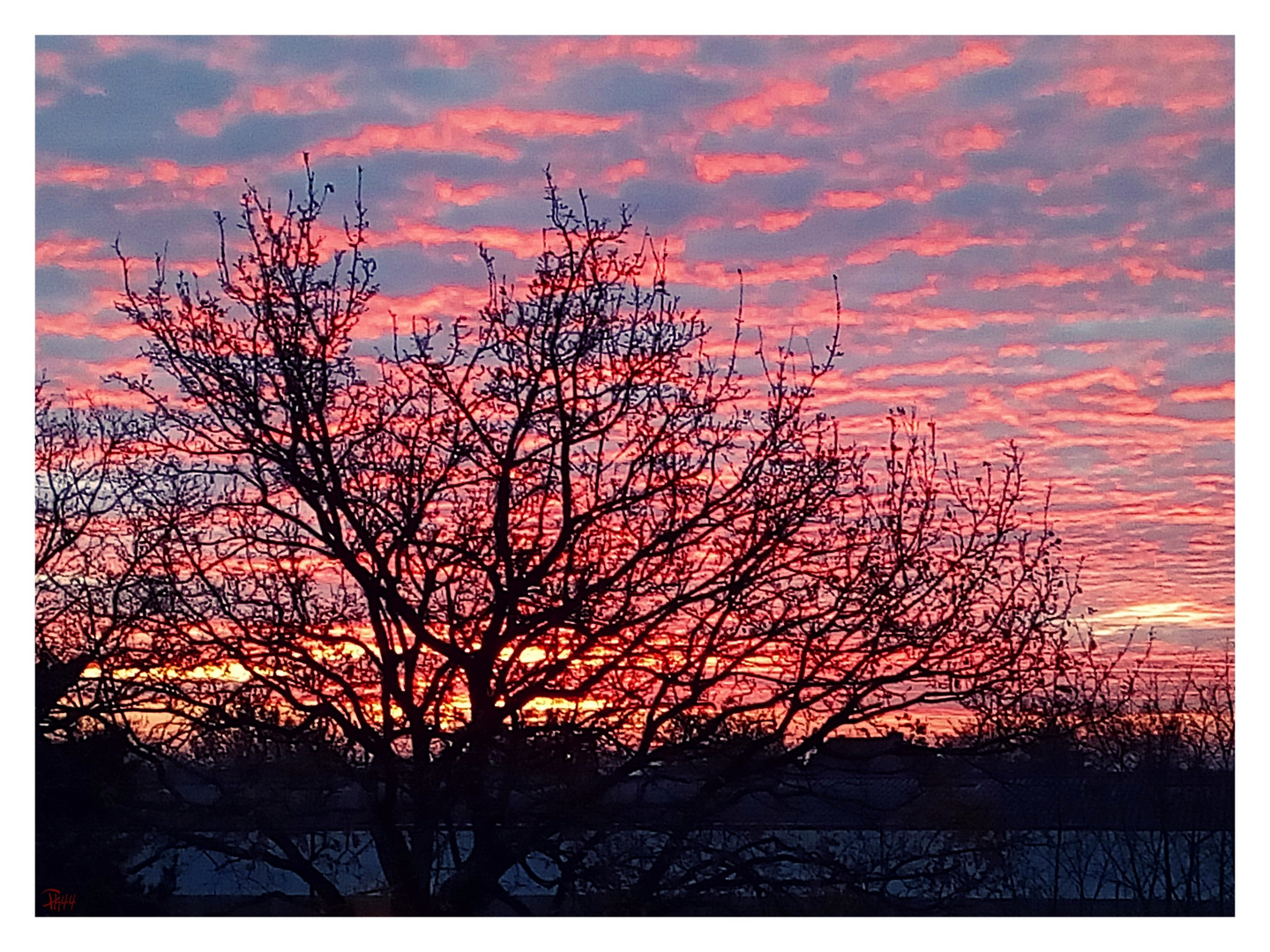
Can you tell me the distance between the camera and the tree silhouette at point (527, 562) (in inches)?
197

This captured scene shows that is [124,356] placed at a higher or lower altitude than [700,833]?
higher

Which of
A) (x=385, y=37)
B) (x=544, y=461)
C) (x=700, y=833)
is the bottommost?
(x=700, y=833)

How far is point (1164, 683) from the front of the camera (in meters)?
4.92
